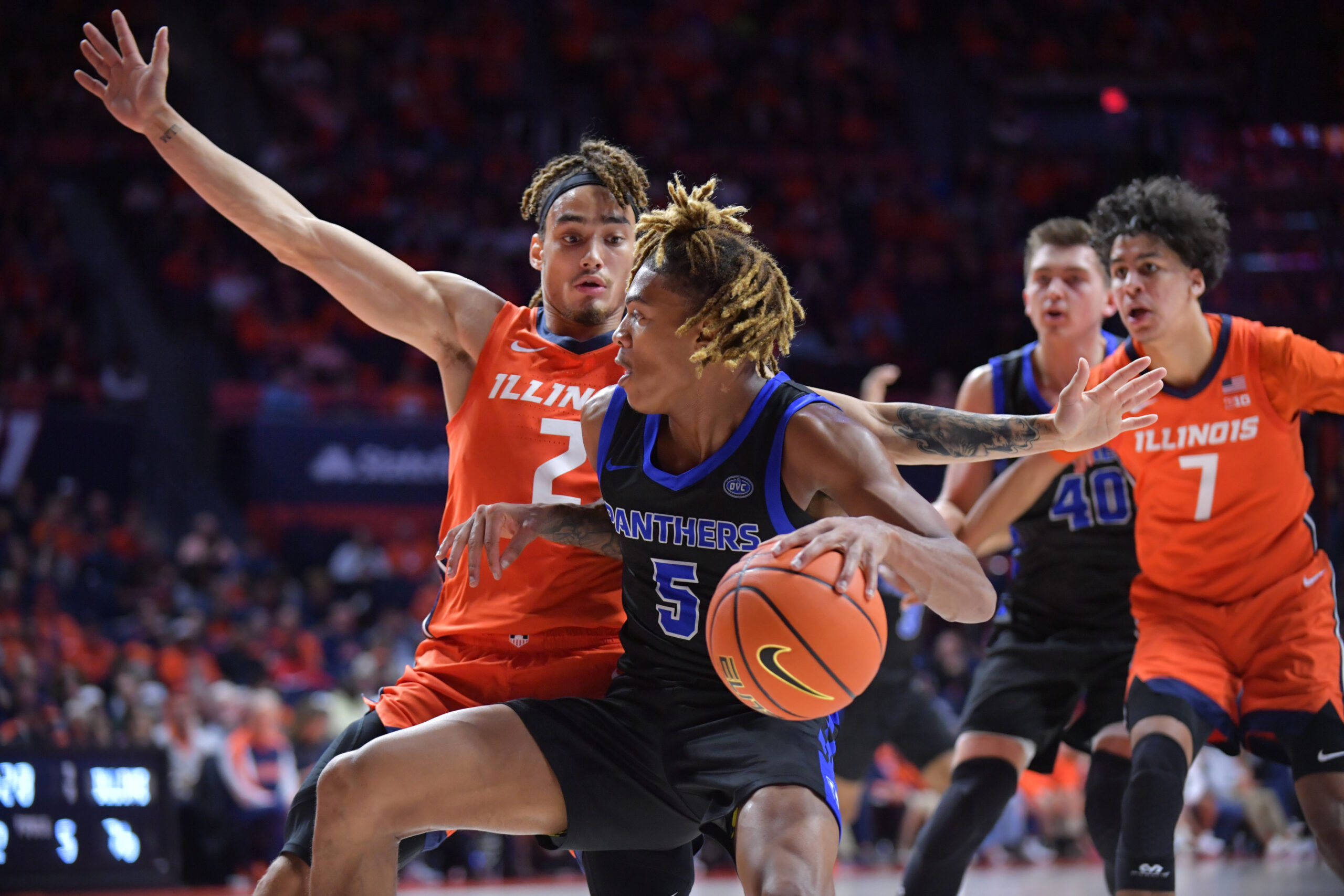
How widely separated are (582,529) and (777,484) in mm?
625

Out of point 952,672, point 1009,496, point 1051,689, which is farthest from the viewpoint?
point 952,672

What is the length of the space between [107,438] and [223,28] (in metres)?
7.01

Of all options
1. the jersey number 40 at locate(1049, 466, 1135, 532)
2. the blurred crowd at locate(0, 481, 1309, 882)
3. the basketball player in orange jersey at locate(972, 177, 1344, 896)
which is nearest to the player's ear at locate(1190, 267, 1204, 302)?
the basketball player in orange jersey at locate(972, 177, 1344, 896)

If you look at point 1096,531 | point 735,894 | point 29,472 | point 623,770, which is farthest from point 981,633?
point 623,770

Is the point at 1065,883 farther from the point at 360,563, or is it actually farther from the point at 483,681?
the point at 360,563

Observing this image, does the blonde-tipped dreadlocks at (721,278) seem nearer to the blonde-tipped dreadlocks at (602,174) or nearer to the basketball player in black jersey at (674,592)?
the basketball player in black jersey at (674,592)

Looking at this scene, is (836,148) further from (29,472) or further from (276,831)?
(276,831)

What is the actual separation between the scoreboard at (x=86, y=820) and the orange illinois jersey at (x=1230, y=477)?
5371 mm

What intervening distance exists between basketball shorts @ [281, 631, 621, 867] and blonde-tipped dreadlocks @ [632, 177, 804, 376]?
36.6 inches

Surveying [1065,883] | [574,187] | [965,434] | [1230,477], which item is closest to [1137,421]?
[965,434]

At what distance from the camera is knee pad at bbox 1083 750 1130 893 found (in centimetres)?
478

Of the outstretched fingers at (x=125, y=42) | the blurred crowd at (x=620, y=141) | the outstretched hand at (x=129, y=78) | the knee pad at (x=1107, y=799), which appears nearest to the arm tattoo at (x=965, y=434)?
the knee pad at (x=1107, y=799)

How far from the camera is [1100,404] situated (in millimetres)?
3480

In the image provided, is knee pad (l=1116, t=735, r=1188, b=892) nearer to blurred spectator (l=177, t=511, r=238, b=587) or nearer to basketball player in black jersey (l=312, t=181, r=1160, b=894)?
basketball player in black jersey (l=312, t=181, r=1160, b=894)
